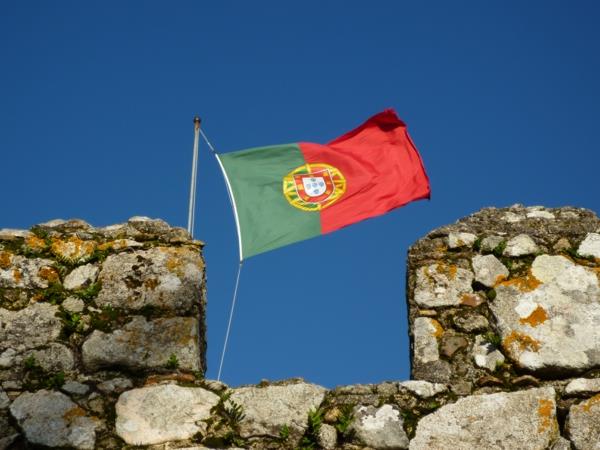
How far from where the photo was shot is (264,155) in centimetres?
901

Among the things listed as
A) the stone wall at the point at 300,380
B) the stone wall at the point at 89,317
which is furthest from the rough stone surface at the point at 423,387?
the stone wall at the point at 89,317

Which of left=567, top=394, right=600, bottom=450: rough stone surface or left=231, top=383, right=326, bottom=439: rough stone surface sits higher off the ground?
left=231, top=383, right=326, bottom=439: rough stone surface

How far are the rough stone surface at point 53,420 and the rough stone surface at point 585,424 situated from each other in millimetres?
2727

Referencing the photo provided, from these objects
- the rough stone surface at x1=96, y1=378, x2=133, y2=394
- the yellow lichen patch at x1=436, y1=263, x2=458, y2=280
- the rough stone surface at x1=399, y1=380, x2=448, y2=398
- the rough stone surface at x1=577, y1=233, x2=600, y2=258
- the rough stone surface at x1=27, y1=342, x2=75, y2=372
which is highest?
the rough stone surface at x1=577, y1=233, x2=600, y2=258

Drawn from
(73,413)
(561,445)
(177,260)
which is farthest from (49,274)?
(561,445)

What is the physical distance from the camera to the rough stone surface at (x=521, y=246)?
6807 mm

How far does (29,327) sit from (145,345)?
75 cm

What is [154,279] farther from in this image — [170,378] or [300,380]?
[300,380]

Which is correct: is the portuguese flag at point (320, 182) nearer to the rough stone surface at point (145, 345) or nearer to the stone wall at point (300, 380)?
the stone wall at point (300, 380)

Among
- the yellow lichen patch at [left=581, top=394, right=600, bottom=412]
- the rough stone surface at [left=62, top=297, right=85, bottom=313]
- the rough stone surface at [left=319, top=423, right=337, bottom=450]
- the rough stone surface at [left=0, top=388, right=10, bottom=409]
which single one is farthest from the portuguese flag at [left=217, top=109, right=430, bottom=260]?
the yellow lichen patch at [left=581, top=394, right=600, bottom=412]

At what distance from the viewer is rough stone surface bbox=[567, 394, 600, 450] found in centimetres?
573

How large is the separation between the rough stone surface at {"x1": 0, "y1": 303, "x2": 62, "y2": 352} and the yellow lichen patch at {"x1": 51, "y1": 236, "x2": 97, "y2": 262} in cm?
42

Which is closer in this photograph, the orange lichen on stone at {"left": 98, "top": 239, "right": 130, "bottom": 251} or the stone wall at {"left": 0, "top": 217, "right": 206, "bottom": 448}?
the stone wall at {"left": 0, "top": 217, "right": 206, "bottom": 448}

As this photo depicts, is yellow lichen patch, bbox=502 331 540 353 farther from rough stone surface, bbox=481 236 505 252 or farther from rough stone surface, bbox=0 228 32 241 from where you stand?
rough stone surface, bbox=0 228 32 241
